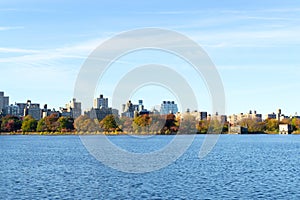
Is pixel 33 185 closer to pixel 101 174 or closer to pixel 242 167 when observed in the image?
pixel 101 174

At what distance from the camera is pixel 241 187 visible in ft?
157

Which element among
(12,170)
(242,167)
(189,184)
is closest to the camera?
(189,184)

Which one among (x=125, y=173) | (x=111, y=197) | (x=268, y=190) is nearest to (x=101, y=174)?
(x=125, y=173)

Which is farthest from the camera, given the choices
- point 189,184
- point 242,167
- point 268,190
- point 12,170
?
point 242,167

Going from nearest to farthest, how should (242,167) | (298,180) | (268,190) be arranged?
(268,190), (298,180), (242,167)

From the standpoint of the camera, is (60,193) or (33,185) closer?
(60,193)

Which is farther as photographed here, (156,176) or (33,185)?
(156,176)

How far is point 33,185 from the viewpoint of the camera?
48.6m

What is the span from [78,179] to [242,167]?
81.4 feet

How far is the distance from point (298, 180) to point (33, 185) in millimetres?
27644

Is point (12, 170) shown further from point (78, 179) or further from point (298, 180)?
point (298, 180)

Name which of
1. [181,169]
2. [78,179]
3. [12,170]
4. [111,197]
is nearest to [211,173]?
[181,169]

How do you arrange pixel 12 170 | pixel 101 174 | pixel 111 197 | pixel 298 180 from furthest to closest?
1. pixel 12 170
2. pixel 101 174
3. pixel 298 180
4. pixel 111 197

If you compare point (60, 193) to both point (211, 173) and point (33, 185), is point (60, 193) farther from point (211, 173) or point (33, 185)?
point (211, 173)
